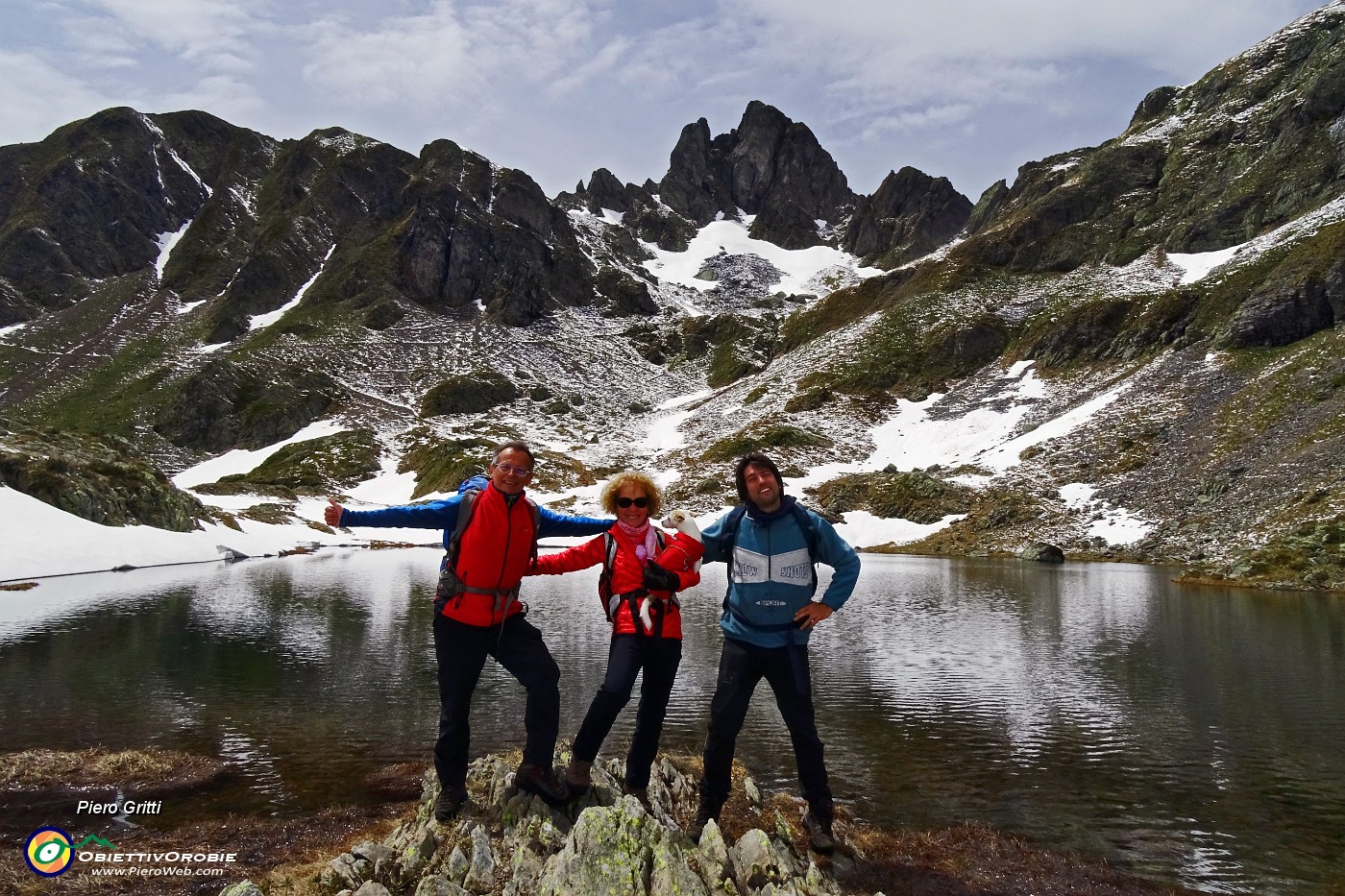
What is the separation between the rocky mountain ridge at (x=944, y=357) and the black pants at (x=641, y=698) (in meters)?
45.9

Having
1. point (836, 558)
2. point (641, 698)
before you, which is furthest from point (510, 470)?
point (836, 558)

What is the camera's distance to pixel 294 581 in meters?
40.2

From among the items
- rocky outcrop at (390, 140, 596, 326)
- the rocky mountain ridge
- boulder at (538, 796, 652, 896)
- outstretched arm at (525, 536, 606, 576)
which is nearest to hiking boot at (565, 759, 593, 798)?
boulder at (538, 796, 652, 896)

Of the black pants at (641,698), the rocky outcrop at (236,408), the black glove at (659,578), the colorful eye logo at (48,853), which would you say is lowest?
the colorful eye logo at (48,853)

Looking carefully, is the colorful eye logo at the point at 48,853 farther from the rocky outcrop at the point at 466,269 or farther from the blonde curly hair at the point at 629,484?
the rocky outcrop at the point at 466,269

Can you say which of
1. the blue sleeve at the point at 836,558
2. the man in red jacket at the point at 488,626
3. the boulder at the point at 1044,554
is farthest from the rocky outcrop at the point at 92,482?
the boulder at the point at 1044,554

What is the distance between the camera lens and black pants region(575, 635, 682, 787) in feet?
24.0

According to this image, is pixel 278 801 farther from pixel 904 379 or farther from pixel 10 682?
pixel 904 379

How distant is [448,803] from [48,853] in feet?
14.5

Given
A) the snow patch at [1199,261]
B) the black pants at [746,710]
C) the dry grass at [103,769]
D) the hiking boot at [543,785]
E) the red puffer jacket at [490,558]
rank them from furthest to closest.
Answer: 1. the snow patch at [1199,261]
2. the dry grass at [103,769]
3. the black pants at [746,710]
4. the red puffer jacket at [490,558]
5. the hiking boot at [543,785]

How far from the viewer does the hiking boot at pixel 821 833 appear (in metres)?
7.77

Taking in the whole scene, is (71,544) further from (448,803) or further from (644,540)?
(644,540)

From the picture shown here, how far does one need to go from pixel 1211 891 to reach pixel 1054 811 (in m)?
2.40

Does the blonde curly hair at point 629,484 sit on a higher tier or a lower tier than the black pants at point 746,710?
higher
